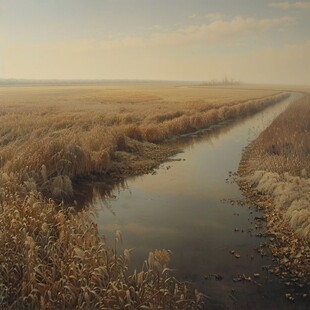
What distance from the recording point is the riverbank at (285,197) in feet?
23.1

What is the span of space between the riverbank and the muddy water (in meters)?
0.33

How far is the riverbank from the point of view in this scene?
7.03 meters

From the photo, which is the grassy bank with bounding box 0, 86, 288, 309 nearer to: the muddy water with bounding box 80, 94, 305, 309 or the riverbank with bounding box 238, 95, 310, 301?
the muddy water with bounding box 80, 94, 305, 309

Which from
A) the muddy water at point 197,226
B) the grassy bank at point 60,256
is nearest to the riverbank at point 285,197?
the muddy water at point 197,226

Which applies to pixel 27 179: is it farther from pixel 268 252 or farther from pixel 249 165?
pixel 249 165

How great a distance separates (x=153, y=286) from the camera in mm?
5668

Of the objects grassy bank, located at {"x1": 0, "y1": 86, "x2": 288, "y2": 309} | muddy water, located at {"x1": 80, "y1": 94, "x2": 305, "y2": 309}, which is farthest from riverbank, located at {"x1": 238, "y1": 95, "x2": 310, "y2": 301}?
grassy bank, located at {"x1": 0, "y1": 86, "x2": 288, "y2": 309}

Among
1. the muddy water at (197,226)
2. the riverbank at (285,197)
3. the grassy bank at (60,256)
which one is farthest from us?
the riverbank at (285,197)

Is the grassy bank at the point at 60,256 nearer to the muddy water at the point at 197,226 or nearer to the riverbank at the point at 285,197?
the muddy water at the point at 197,226

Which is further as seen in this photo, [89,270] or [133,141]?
[133,141]

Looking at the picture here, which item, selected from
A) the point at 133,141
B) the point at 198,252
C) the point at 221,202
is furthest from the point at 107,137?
the point at 198,252

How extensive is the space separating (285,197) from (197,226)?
8.68ft

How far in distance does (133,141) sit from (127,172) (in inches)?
171

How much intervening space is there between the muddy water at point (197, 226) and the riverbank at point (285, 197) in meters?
0.33
